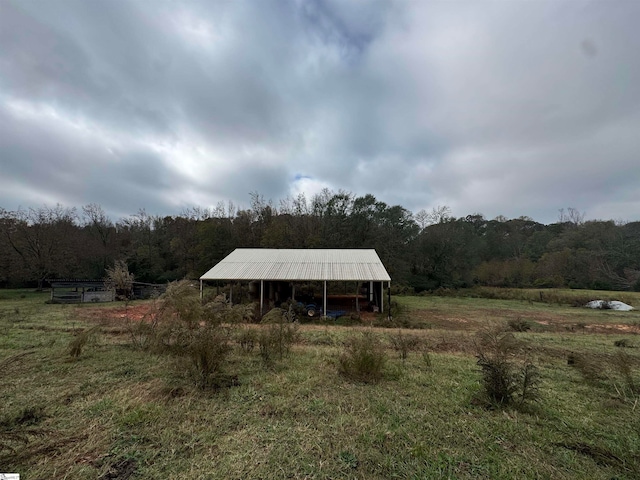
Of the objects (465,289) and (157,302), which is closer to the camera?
(157,302)

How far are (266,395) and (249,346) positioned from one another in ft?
7.45

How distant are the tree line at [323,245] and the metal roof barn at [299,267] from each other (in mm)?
9441

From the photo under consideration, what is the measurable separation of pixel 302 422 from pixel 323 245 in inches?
1040

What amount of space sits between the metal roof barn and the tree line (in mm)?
9441

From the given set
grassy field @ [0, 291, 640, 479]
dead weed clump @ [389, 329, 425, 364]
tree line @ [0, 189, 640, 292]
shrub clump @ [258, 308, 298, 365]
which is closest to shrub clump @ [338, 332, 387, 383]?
grassy field @ [0, 291, 640, 479]

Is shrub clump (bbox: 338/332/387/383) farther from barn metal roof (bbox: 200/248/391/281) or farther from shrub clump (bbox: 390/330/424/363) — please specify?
barn metal roof (bbox: 200/248/391/281)

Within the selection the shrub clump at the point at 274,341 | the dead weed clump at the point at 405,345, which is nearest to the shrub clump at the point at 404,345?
the dead weed clump at the point at 405,345

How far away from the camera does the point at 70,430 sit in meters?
3.15

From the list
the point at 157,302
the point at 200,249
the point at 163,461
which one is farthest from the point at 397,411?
the point at 200,249

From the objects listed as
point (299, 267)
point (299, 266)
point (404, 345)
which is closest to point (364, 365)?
point (404, 345)

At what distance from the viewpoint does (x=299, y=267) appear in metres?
16.9

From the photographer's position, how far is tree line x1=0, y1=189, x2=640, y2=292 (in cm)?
2789

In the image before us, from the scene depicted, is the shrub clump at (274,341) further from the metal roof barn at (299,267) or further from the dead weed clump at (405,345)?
the metal roof barn at (299,267)

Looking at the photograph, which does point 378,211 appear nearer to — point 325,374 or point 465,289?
point 465,289
